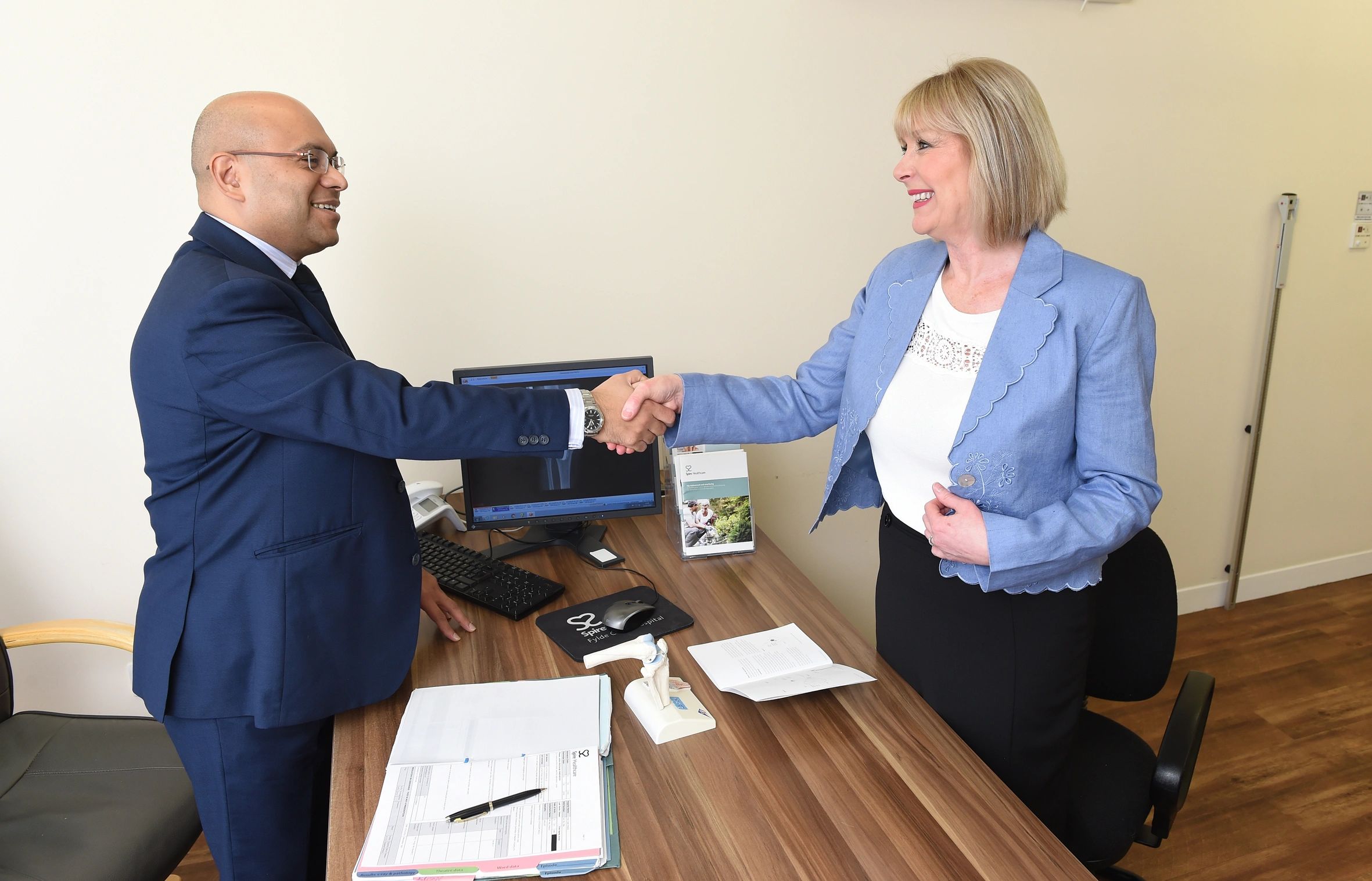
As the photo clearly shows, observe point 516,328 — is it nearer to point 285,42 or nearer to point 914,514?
point 285,42

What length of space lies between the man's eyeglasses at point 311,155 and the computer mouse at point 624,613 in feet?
3.27

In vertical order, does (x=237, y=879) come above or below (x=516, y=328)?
below

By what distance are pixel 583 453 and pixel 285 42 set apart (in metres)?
1.22

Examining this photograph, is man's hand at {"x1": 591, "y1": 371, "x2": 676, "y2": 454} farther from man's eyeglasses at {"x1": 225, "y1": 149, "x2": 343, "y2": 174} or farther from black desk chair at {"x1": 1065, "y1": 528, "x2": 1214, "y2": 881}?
black desk chair at {"x1": 1065, "y1": 528, "x2": 1214, "y2": 881}

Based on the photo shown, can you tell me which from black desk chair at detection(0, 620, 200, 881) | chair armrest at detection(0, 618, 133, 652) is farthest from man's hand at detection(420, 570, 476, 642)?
chair armrest at detection(0, 618, 133, 652)

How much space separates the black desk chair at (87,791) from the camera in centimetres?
165

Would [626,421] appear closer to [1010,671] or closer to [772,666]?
[772,666]

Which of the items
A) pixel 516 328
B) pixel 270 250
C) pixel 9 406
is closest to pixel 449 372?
pixel 516 328

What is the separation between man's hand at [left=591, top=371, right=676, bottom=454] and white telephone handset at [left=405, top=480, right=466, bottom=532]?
2.11 ft

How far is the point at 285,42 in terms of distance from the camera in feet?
6.86

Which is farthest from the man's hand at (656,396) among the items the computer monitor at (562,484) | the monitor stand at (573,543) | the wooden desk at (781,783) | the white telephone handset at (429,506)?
the white telephone handset at (429,506)

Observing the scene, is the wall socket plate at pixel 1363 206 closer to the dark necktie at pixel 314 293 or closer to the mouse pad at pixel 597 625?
the mouse pad at pixel 597 625

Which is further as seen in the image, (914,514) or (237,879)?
(914,514)

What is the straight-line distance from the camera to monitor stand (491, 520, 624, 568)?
2.11 m
